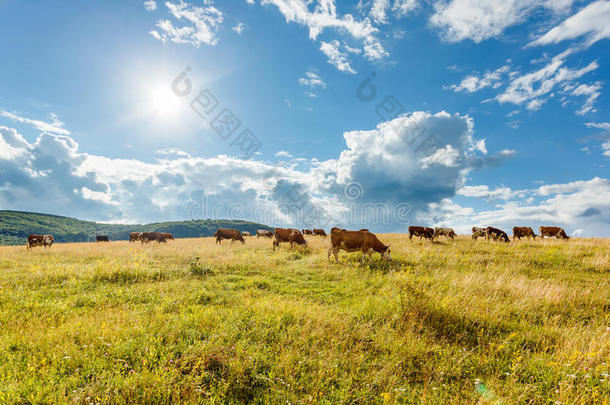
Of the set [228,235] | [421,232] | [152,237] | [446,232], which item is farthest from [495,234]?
[152,237]

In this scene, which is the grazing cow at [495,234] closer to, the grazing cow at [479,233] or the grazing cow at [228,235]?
the grazing cow at [479,233]

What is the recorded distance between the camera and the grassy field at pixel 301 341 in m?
4.21

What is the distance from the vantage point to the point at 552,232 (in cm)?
2938

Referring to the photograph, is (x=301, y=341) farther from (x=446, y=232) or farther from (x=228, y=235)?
(x=446, y=232)

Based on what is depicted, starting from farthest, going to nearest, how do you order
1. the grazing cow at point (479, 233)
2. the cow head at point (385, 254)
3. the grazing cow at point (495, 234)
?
the grazing cow at point (479, 233) → the grazing cow at point (495, 234) → the cow head at point (385, 254)

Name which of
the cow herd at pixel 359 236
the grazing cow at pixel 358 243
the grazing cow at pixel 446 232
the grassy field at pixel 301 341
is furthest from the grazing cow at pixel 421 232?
the grassy field at pixel 301 341

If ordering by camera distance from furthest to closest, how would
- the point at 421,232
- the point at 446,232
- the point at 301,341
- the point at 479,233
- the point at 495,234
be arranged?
the point at 479,233, the point at 446,232, the point at 421,232, the point at 495,234, the point at 301,341

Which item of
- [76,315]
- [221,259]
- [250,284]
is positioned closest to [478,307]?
[250,284]

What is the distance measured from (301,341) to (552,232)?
118 ft

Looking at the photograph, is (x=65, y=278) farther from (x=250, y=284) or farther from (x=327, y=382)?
(x=327, y=382)

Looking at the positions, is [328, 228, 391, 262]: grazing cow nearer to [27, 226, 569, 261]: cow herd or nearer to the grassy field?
[27, 226, 569, 261]: cow herd

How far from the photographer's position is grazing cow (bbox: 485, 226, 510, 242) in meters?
26.6

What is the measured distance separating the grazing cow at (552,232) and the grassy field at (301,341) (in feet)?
77.9

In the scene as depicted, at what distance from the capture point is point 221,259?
48.3 feet
